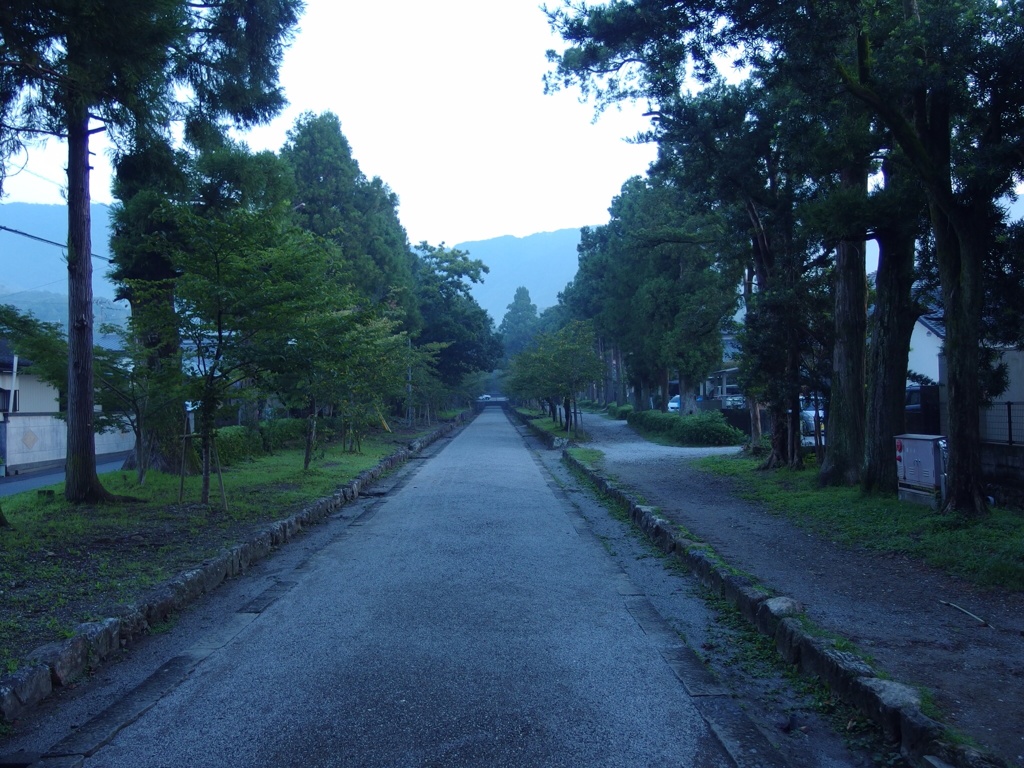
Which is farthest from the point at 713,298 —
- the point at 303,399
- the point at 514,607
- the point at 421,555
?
A: the point at 514,607

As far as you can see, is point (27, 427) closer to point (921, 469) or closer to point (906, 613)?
point (921, 469)

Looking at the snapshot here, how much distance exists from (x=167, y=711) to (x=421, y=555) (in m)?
4.62

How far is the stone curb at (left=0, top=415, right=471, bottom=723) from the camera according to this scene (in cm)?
439

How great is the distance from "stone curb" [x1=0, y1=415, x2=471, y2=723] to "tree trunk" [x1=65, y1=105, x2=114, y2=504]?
342 centimetres

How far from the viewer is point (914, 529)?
8.77m

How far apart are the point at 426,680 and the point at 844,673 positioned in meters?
2.40

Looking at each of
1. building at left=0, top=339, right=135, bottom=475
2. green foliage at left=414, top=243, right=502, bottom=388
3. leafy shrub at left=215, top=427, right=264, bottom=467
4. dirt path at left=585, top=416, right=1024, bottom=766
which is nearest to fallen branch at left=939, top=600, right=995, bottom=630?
dirt path at left=585, top=416, right=1024, bottom=766

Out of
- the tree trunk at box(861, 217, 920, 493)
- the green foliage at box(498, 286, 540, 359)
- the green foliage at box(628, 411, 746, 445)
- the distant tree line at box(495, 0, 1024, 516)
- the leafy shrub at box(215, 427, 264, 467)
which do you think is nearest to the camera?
the distant tree line at box(495, 0, 1024, 516)

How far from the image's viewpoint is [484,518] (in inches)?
468

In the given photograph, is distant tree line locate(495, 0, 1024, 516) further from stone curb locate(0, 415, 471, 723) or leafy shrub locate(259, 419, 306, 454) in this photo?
leafy shrub locate(259, 419, 306, 454)

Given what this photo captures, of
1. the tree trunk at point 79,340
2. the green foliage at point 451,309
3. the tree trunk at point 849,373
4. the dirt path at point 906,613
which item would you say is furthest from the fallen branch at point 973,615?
the green foliage at point 451,309

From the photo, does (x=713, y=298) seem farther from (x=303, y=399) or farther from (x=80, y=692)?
(x=80, y=692)

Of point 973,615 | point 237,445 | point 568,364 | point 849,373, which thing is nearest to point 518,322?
point 568,364

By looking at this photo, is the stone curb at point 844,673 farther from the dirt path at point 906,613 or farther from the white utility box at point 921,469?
the white utility box at point 921,469
